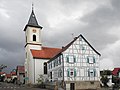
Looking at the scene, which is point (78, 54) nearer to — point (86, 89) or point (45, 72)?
point (86, 89)

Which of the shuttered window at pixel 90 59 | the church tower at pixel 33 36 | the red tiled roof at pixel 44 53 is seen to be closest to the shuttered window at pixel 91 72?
the shuttered window at pixel 90 59

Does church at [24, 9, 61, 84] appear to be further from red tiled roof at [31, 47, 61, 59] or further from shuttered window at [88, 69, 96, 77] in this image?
shuttered window at [88, 69, 96, 77]

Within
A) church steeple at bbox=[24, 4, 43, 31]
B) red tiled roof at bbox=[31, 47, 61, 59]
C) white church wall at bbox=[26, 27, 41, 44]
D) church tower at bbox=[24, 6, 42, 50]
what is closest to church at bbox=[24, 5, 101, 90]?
red tiled roof at bbox=[31, 47, 61, 59]

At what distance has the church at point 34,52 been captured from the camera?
65425 mm

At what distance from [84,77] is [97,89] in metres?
3.47

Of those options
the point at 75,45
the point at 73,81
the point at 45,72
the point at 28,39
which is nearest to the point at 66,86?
the point at 73,81

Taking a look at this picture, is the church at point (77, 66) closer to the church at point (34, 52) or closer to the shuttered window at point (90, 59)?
the shuttered window at point (90, 59)

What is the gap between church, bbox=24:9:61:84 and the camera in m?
65.4

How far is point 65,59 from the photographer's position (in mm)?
46969

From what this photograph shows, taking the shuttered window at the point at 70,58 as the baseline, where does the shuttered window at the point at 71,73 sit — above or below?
below

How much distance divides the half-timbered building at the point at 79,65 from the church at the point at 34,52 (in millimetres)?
16180

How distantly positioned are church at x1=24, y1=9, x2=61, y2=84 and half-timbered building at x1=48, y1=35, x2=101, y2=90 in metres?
16.2

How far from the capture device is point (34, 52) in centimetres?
6662

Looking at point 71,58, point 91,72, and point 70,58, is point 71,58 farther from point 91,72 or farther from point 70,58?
point 91,72
